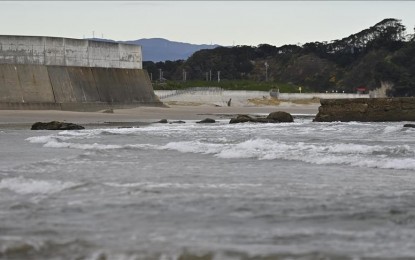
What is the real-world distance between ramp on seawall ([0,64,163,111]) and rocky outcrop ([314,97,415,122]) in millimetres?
13002

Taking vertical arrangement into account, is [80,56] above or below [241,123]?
above

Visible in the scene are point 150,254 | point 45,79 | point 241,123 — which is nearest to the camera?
point 150,254

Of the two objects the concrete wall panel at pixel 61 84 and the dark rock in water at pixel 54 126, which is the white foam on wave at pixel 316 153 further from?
the concrete wall panel at pixel 61 84

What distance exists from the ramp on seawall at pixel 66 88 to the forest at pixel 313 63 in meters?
76.5

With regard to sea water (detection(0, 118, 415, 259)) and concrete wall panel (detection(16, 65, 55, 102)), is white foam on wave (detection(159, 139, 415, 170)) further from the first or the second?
concrete wall panel (detection(16, 65, 55, 102))

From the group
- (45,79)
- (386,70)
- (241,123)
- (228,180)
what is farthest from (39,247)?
(386,70)

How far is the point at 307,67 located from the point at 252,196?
14511 centimetres

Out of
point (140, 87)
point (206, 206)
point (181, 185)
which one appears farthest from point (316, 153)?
point (140, 87)

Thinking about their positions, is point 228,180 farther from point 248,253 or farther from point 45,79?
point 45,79

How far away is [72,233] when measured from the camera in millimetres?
6375

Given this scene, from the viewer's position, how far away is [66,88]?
123ft

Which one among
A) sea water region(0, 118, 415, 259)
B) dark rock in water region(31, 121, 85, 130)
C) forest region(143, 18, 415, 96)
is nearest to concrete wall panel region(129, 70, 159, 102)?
dark rock in water region(31, 121, 85, 130)

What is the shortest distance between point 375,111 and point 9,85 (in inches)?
685

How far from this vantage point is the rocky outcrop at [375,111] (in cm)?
3281
